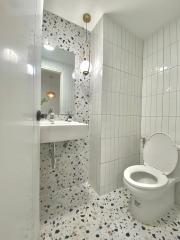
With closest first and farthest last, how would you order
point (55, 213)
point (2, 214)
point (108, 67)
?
point (2, 214), point (55, 213), point (108, 67)

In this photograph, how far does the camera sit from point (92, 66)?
1.70 metres

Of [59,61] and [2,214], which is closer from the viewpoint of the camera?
[2,214]

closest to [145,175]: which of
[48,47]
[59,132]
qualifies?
[59,132]

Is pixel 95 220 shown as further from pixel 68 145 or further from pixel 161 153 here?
pixel 161 153

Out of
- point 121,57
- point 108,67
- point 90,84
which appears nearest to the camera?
point 108,67

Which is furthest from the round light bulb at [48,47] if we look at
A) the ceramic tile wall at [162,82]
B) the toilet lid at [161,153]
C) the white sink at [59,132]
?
the toilet lid at [161,153]

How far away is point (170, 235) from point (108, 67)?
1.70 metres

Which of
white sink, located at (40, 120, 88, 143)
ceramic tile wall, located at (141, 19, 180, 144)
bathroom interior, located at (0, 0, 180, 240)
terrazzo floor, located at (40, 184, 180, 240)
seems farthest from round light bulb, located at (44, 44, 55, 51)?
terrazzo floor, located at (40, 184, 180, 240)

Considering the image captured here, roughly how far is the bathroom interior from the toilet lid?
10 mm

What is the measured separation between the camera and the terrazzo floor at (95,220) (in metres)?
1.03

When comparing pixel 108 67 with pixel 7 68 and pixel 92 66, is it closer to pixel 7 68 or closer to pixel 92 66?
pixel 92 66

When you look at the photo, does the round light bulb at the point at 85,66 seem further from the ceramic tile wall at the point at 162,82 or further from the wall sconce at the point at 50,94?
the ceramic tile wall at the point at 162,82

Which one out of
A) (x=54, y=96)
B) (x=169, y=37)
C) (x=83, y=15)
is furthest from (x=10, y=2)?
(x=169, y=37)

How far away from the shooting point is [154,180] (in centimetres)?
130
